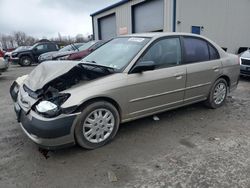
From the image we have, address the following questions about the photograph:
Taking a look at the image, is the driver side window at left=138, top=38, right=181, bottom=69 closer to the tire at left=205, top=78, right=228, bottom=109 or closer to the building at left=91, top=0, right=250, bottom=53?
the tire at left=205, top=78, right=228, bottom=109

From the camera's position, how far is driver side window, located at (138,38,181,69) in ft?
13.0

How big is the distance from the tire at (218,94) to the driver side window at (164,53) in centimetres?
122

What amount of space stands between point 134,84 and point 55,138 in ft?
4.57

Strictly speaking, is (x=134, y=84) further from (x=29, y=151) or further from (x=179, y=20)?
(x=179, y=20)

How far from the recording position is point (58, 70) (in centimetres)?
350

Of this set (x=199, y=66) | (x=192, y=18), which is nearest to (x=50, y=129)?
(x=199, y=66)

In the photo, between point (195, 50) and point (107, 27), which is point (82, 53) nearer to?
point (195, 50)

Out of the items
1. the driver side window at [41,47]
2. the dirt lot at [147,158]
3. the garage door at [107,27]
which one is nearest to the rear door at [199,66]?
the dirt lot at [147,158]

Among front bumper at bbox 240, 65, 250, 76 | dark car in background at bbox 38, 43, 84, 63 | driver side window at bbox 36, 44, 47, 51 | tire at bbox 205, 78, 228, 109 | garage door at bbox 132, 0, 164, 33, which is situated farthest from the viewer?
driver side window at bbox 36, 44, 47, 51

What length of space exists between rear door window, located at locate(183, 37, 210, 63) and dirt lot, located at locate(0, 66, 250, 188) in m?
1.16

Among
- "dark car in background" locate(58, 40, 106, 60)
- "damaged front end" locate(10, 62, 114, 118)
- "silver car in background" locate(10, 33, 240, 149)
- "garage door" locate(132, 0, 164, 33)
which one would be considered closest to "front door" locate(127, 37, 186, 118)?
"silver car in background" locate(10, 33, 240, 149)

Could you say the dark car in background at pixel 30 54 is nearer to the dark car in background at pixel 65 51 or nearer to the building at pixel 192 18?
the dark car in background at pixel 65 51

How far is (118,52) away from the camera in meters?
4.11

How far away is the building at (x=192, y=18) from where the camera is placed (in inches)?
474
